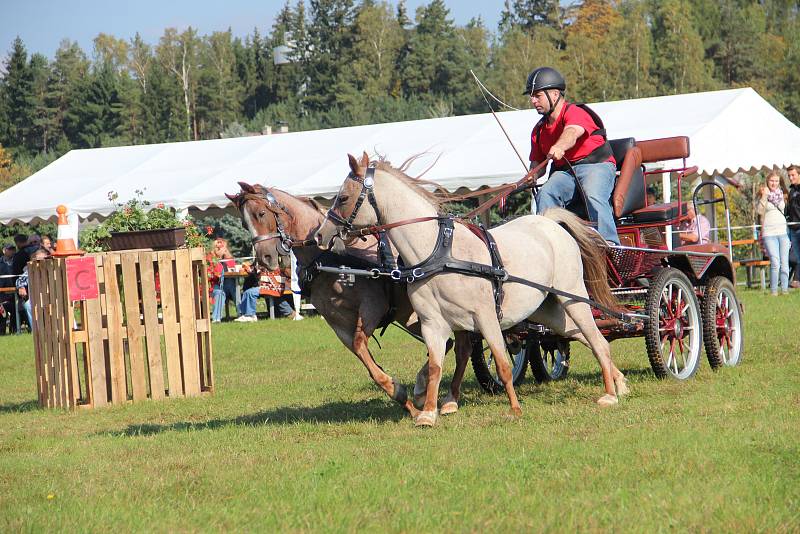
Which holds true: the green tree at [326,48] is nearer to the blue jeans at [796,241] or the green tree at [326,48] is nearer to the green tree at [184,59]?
the green tree at [184,59]

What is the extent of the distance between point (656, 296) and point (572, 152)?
1.33 metres

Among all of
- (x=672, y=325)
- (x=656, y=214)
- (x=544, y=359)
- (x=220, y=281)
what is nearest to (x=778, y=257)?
(x=220, y=281)

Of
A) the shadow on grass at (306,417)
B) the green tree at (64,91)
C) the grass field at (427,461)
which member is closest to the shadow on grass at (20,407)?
the grass field at (427,461)

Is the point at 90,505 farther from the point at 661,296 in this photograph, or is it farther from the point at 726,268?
the point at 726,268

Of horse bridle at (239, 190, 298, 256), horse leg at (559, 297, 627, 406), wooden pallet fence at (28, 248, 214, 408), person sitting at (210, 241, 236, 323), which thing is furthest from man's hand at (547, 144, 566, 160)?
person sitting at (210, 241, 236, 323)

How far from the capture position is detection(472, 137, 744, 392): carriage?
Result: 8.94 meters

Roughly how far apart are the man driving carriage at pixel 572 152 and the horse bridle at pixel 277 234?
212 cm

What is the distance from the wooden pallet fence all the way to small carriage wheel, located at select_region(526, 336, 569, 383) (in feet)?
10.2

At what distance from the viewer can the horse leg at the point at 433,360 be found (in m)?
7.40

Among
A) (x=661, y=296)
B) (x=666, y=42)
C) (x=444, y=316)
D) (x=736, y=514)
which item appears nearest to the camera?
(x=736, y=514)

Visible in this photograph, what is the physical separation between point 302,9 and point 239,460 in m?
80.6

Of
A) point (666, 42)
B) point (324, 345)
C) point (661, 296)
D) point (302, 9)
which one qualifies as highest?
point (302, 9)

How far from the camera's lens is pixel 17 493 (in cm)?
614

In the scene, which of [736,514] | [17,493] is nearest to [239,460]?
[17,493]
